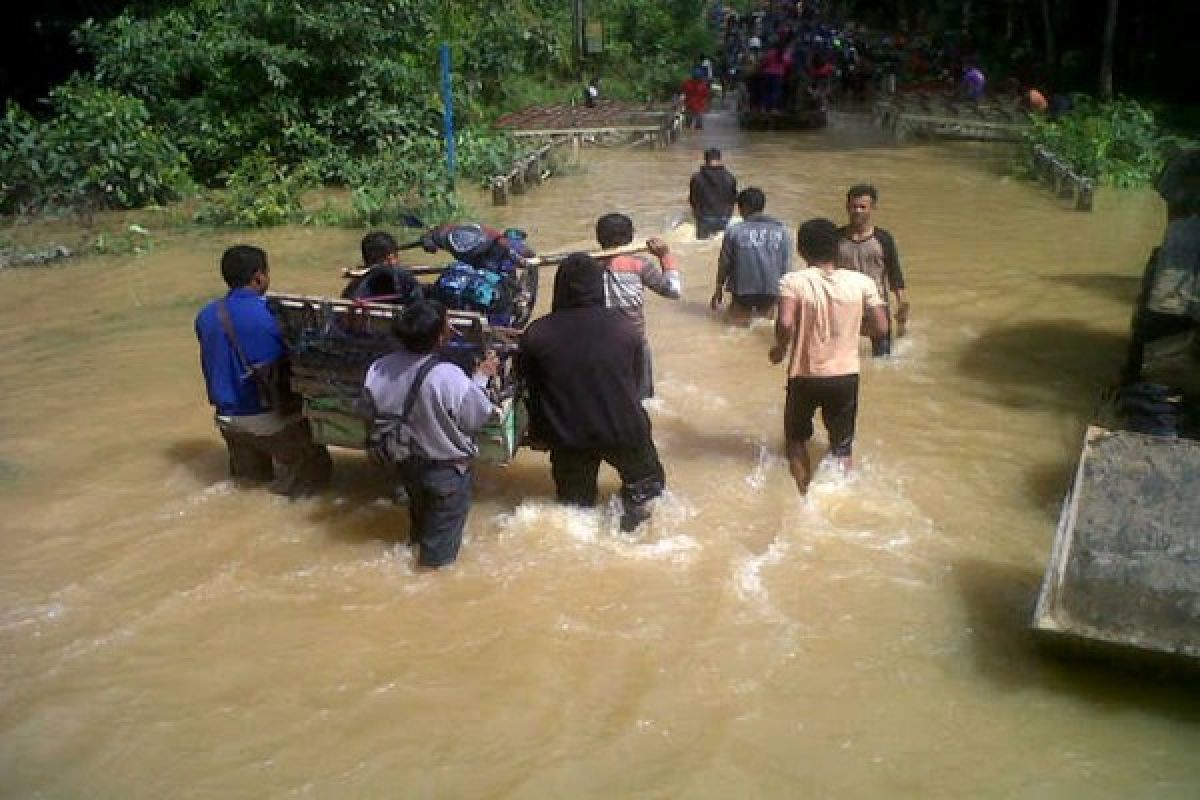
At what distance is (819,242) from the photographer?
5227mm

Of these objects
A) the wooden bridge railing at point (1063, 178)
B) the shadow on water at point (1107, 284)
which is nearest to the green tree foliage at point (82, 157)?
the shadow on water at point (1107, 284)

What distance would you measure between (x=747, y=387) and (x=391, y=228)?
21.6 ft

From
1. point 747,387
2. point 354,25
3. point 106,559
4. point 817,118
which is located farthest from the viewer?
point 817,118

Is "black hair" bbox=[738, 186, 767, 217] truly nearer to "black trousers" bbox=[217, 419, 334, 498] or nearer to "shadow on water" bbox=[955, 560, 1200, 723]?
"black trousers" bbox=[217, 419, 334, 498]

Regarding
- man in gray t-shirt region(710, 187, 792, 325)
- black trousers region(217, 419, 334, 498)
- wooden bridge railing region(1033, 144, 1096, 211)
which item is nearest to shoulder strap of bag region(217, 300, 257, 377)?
black trousers region(217, 419, 334, 498)

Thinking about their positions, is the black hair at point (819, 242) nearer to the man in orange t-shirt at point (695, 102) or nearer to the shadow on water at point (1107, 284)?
the shadow on water at point (1107, 284)

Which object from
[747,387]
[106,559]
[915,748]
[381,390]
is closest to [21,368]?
[106,559]

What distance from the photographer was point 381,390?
4.73 meters

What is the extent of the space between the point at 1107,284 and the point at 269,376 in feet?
26.8

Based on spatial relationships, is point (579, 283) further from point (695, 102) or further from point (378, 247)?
point (695, 102)

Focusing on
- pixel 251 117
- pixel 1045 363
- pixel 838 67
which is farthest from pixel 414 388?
pixel 838 67

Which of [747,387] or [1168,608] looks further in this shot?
[747,387]

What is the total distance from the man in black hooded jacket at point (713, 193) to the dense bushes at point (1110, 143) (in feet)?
24.1

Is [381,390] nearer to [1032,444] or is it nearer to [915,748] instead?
[915,748]
